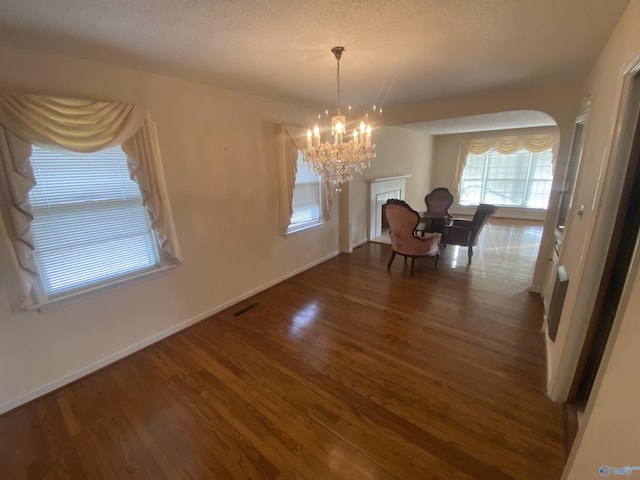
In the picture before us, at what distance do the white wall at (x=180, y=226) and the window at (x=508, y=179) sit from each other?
20.6ft

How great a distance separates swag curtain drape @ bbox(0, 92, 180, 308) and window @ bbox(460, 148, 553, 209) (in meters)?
8.19

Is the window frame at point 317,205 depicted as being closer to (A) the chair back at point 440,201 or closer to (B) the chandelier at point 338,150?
(B) the chandelier at point 338,150

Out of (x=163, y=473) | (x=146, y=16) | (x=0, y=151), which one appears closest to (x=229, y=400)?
(x=163, y=473)

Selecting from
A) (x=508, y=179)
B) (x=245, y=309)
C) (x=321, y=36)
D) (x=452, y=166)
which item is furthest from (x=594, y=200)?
(x=452, y=166)

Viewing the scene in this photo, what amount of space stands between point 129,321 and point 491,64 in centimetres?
379

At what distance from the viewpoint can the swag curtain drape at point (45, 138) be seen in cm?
160

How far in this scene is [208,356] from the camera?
231 centimetres

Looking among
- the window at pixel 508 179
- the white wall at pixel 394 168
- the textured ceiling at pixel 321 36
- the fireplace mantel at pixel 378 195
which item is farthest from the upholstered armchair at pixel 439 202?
the window at pixel 508 179

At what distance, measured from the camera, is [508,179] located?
7289 millimetres

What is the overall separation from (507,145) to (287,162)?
666cm

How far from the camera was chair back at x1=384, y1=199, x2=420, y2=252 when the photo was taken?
3.54 m

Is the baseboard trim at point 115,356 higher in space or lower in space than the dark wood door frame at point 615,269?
lower

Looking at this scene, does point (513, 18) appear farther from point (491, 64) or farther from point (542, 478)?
point (542, 478)

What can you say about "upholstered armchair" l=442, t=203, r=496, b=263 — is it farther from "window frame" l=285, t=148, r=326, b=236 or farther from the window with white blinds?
the window with white blinds
